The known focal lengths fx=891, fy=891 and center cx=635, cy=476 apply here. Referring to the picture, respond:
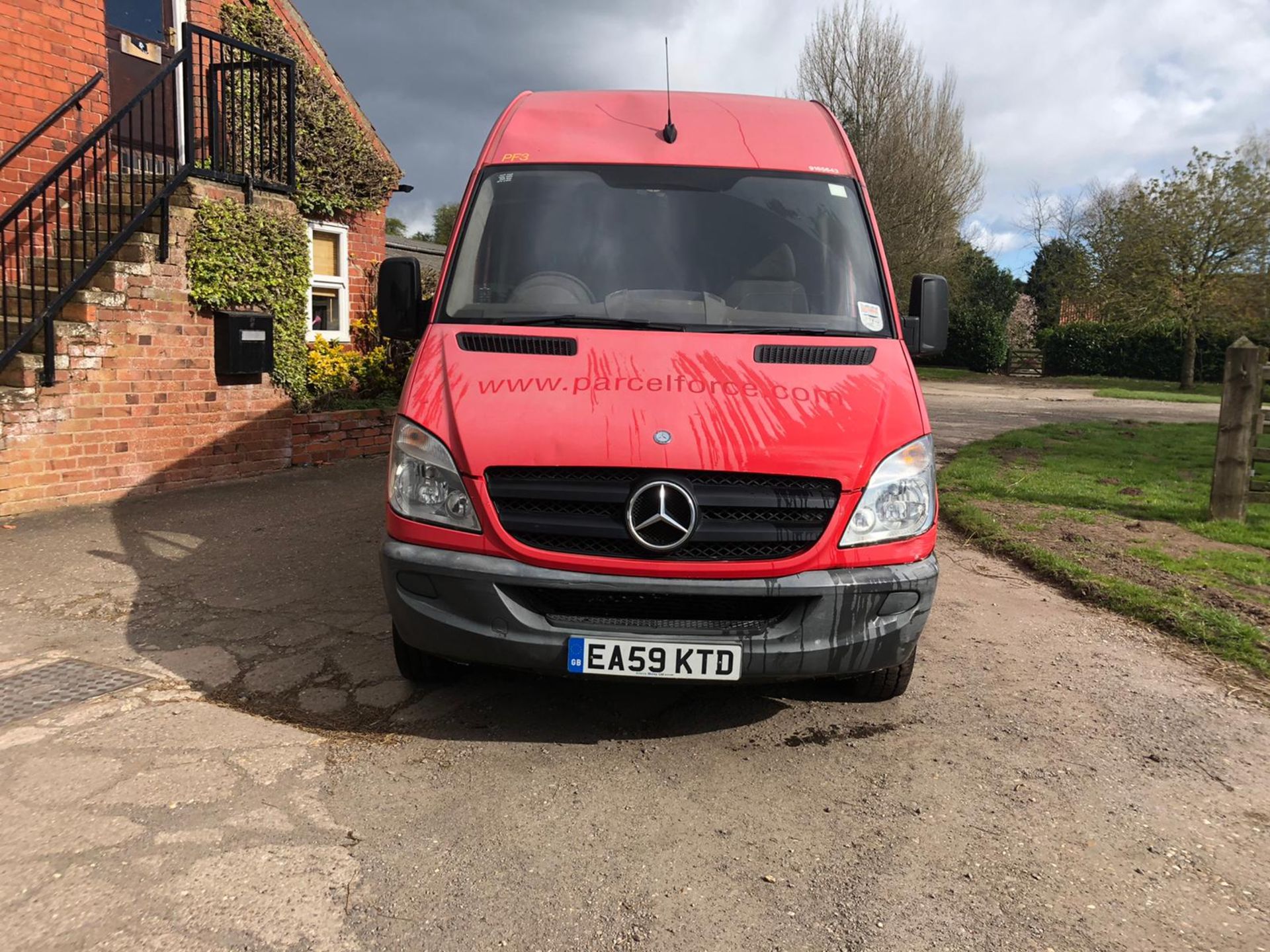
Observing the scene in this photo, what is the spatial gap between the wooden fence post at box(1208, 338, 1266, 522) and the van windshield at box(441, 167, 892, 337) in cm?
451

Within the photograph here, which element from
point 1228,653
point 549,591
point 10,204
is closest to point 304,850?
point 549,591

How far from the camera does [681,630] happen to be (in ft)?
9.96

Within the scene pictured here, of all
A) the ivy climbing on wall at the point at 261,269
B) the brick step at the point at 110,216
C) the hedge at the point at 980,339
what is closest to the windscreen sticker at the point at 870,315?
the ivy climbing on wall at the point at 261,269

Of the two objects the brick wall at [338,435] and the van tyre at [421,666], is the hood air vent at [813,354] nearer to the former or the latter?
the van tyre at [421,666]

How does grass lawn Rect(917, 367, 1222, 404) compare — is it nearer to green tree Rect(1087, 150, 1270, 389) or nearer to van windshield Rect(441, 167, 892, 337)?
green tree Rect(1087, 150, 1270, 389)

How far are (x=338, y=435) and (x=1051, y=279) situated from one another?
156 ft

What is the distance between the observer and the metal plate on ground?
3568mm

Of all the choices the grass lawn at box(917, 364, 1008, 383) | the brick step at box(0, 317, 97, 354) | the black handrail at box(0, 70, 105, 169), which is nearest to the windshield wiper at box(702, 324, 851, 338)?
the brick step at box(0, 317, 97, 354)

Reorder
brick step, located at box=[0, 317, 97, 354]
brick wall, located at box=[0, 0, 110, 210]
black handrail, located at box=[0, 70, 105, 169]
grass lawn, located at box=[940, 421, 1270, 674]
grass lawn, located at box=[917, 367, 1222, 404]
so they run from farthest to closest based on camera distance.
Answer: grass lawn, located at box=[917, 367, 1222, 404] → brick wall, located at box=[0, 0, 110, 210] → black handrail, located at box=[0, 70, 105, 169] → brick step, located at box=[0, 317, 97, 354] → grass lawn, located at box=[940, 421, 1270, 674]

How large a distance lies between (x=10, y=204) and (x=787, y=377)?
319 inches

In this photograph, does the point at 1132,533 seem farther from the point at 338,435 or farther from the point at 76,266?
the point at 76,266

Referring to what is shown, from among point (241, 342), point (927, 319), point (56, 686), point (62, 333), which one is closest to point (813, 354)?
point (927, 319)

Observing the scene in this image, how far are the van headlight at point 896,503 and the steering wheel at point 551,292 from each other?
4.71 ft

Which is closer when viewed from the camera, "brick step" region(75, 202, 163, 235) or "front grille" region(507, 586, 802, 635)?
"front grille" region(507, 586, 802, 635)
